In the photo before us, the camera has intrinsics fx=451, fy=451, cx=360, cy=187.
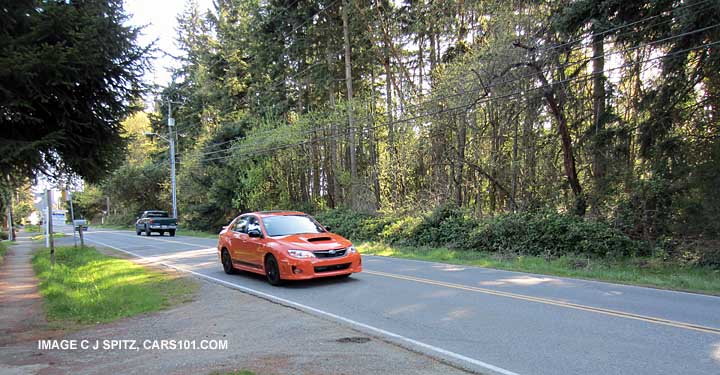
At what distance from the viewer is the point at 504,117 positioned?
59.3ft

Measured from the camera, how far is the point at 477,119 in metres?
19.2

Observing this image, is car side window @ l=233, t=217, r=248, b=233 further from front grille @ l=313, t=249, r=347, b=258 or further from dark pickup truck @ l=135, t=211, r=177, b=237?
dark pickup truck @ l=135, t=211, r=177, b=237

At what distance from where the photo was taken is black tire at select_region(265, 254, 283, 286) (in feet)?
32.7

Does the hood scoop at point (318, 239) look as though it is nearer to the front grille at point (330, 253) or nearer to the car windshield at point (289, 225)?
the front grille at point (330, 253)

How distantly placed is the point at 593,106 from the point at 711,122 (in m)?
4.00

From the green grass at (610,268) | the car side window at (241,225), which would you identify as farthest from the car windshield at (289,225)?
the green grass at (610,268)

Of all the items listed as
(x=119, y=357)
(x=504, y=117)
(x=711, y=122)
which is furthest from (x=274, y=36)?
(x=119, y=357)

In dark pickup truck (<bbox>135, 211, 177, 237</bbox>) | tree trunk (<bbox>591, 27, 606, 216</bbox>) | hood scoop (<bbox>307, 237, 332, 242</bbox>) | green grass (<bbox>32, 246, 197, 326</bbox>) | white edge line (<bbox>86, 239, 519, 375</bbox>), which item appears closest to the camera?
white edge line (<bbox>86, 239, 519, 375</bbox>)

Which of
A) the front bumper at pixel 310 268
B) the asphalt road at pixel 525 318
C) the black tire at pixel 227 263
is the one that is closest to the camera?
the asphalt road at pixel 525 318

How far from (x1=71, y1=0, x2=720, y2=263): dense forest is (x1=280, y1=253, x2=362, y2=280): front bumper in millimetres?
4594

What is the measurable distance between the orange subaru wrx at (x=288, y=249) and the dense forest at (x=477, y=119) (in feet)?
11.4

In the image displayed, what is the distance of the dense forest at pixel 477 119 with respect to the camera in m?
12.7

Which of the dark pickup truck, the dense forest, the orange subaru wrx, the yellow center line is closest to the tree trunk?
the dense forest

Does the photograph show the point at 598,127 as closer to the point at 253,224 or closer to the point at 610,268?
the point at 610,268
